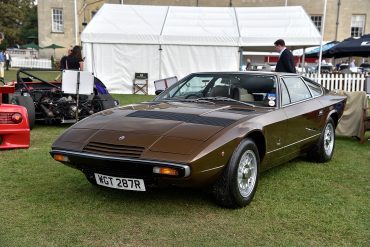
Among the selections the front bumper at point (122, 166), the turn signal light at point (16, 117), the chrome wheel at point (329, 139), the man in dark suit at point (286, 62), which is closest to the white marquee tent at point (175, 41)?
the man in dark suit at point (286, 62)

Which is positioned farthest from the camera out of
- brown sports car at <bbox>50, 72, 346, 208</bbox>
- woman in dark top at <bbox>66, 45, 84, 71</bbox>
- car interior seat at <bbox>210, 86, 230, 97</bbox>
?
woman in dark top at <bbox>66, 45, 84, 71</bbox>

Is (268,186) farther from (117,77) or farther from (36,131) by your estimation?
(117,77)

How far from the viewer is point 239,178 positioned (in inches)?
152

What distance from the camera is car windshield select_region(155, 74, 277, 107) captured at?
4789 mm

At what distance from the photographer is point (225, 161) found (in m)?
3.63

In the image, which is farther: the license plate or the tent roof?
the tent roof

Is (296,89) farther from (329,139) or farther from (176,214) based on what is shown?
(176,214)

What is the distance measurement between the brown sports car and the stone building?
36.4m

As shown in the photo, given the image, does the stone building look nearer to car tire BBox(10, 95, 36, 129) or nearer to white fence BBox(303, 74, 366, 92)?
white fence BBox(303, 74, 366, 92)

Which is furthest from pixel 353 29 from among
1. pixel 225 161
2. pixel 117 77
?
pixel 225 161

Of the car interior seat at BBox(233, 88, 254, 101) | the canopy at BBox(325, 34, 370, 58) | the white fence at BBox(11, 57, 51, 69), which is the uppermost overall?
the canopy at BBox(325, 34, 370, 58)

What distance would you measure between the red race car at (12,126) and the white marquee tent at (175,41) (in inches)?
424

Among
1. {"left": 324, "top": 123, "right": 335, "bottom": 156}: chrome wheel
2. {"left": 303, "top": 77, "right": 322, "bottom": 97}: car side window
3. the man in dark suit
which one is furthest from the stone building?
{"left": 324, "top": 123, "right": 335, "bottom": 156}: chrome wheel

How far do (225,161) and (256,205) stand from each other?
71cm
